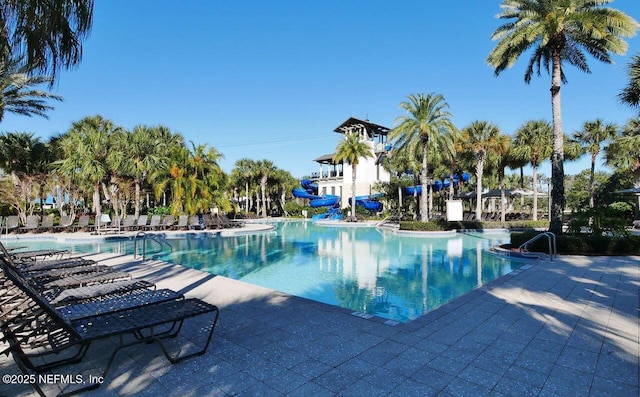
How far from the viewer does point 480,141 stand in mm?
25922

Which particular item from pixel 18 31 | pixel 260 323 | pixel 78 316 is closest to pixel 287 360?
pixel 260 323

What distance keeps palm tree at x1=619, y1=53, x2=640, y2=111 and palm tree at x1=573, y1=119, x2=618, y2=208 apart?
1994 centimetres

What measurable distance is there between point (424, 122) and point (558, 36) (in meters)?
9.68

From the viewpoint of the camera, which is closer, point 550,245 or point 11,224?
point 550,245

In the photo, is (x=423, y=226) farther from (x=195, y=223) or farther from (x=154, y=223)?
(x=154, y=223)

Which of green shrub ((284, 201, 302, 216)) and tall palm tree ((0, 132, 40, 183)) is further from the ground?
tall palm tree ((0, 132, 40, 183))

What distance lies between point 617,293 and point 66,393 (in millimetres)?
8627

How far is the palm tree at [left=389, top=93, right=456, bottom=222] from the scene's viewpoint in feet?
75.8

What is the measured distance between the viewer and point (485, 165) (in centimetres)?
2964

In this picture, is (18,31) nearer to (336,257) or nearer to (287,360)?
(287,360)

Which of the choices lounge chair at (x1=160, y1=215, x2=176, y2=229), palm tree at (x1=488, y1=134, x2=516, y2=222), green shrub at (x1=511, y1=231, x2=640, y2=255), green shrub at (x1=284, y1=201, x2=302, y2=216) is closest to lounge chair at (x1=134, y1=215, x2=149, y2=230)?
lounge chair at (x1=160, y1=215, x2=176, y2=229)

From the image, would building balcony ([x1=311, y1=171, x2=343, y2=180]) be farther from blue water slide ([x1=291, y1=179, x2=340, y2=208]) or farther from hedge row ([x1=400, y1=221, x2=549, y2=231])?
hedge row ([x1=400, y1=221, x2=549, y2=231])

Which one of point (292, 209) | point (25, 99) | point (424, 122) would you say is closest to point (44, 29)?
point (25, 99)

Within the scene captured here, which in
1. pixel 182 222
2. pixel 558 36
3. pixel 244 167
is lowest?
pixel 182 222
